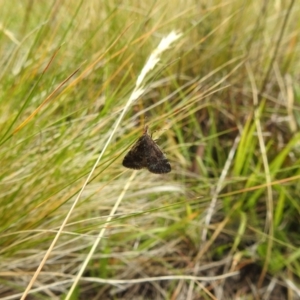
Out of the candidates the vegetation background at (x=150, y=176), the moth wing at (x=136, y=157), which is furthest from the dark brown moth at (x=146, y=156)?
the vegetation background at (x=150, y=176)

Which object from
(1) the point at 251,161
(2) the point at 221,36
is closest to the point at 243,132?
(1) the point at 251,161

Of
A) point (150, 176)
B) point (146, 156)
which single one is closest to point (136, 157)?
point (146, 156)

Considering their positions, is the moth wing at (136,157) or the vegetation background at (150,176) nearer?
the moth wing at (136,157)

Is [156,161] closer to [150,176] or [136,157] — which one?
[136,157]

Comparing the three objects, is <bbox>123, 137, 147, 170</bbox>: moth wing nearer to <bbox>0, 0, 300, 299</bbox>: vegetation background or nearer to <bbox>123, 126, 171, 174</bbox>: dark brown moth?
<bbox>123, 126, 171, 174</bbox>: dark brown moth

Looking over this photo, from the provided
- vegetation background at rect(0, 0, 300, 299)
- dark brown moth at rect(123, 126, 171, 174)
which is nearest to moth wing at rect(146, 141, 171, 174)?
dark brown moth at rect(123, 126, 171, 174)

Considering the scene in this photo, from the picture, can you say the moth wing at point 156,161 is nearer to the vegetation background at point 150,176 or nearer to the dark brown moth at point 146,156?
the dark brown moth at point 146,156
